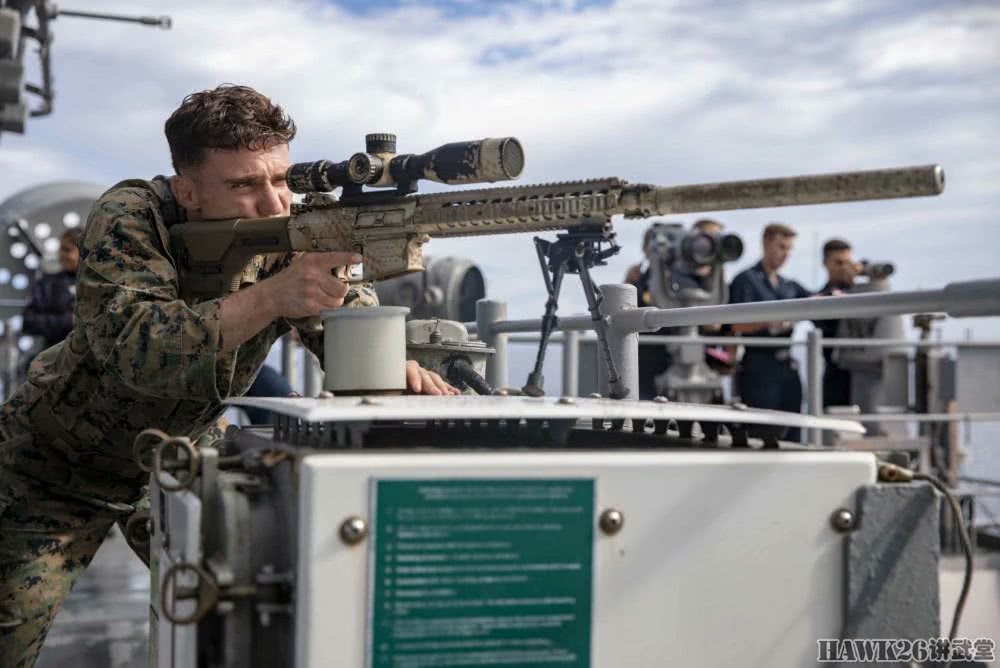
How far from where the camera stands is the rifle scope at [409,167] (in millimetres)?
2045

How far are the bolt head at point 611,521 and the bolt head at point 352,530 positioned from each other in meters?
0.32

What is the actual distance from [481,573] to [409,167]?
1013mm

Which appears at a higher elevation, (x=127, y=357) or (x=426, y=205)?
(x=426, y=205)

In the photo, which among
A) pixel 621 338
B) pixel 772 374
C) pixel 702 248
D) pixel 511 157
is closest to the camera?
pixel 511 157

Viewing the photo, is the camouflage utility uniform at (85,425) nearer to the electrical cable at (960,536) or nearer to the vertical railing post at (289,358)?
the electrical cable at (960,536)

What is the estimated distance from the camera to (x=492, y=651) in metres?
1.46

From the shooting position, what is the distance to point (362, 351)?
1882 millimetres

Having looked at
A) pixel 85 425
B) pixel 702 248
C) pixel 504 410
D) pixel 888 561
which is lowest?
pixel 888 561

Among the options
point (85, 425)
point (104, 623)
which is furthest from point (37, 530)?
point (104, 623)

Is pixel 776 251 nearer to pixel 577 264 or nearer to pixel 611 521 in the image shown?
pixel 577 264

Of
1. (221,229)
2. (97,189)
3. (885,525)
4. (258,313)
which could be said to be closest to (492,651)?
(885,525)

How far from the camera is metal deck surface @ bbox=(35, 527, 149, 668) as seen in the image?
167 inches

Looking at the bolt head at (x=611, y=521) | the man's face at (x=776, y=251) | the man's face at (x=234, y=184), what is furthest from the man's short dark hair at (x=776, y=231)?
the bolt head at (x=611, y=521)

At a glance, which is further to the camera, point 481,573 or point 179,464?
point 179,464
